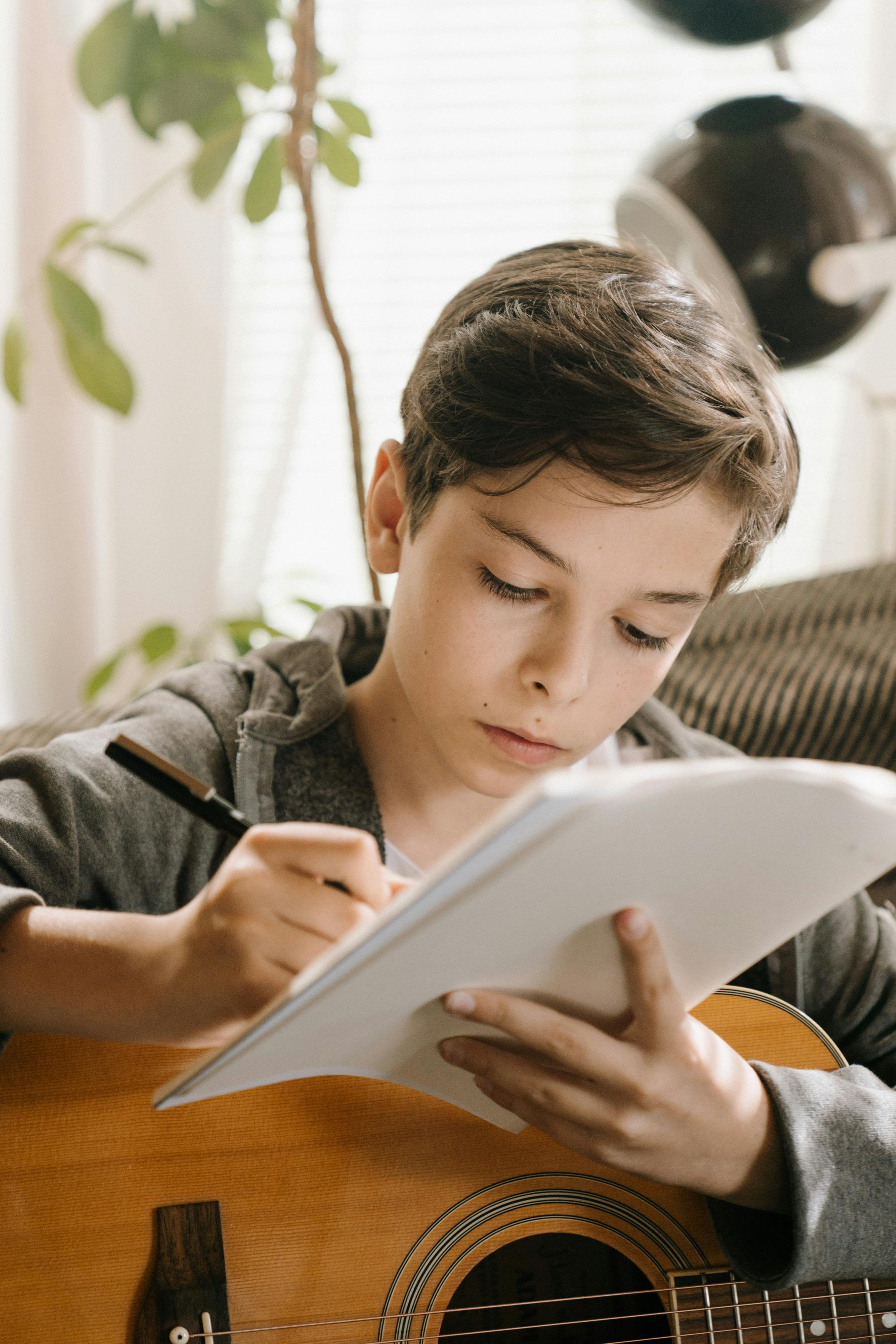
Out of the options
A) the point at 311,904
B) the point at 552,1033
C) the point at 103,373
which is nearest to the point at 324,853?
the point at 311,904

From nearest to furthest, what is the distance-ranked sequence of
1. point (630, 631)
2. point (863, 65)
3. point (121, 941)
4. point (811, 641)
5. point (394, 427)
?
point (121, 941) < point (630, 631) < point (811, 641) < point (863, 65) < point (394, 427)

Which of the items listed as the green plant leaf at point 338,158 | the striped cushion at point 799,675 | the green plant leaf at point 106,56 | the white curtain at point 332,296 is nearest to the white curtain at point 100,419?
the white curtain at point 332,296

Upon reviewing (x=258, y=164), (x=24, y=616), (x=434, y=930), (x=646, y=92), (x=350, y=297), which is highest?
(x=646, y=92)

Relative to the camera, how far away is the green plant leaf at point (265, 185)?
1.55 meters

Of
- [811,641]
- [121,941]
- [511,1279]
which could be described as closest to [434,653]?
A: [121,941]

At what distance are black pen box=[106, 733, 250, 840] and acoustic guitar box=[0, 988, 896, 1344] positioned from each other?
16 cm

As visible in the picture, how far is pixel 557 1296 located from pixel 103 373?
1.28m

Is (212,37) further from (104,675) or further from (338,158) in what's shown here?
(104,675)

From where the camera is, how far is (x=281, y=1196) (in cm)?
69

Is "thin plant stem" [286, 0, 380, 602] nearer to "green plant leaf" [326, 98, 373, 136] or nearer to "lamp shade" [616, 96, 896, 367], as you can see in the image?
"green plant leaf" [326, 98, 373, 136]

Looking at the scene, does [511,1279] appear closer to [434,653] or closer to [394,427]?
[434,653]

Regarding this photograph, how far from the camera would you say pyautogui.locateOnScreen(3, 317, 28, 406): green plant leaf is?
5.02 ft

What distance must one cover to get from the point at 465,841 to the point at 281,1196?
1.27 feet

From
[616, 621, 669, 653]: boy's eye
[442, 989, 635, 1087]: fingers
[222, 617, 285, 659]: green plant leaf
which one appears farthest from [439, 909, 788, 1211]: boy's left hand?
[222, 617, 285, 659]: green plant leaf
